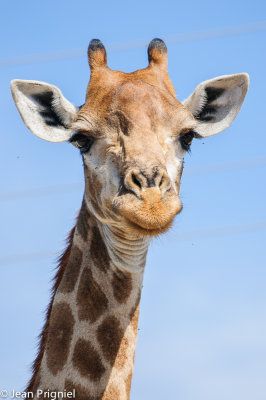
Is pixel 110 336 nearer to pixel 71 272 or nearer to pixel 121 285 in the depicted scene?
pixel 121 285

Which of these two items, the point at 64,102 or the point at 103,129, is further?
the point at 64,102

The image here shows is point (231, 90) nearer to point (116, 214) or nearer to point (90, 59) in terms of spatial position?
point (90, 59)

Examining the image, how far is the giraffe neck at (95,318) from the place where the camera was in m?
7.58

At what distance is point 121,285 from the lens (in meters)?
8.05

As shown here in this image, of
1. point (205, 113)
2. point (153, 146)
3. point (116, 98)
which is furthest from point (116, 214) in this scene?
point (205, 113)

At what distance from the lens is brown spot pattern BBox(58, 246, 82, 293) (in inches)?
322

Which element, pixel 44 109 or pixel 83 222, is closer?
pixel 83 222

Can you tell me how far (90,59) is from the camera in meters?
9.24

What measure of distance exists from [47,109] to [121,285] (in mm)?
2470

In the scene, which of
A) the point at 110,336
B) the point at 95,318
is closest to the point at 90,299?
the point at 95,318

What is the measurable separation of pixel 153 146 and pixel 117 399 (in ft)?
9.28

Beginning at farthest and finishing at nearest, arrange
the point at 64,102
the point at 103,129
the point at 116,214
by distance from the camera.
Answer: the point at 64,102
the point at 103,129
the point at 116,214

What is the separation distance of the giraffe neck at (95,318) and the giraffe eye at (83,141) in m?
0.87

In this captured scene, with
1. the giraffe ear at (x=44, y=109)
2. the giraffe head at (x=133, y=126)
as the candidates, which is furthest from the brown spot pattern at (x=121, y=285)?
the giraffe ear at (x=44, y=109)
